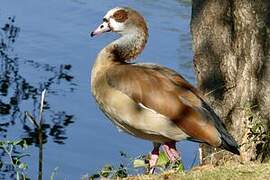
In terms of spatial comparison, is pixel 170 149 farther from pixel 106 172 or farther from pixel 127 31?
pixel 127 31

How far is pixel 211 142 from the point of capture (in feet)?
25.1

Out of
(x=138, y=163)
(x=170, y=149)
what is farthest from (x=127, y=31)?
(x=138, y=163)

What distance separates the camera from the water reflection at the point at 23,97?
11.9 metres

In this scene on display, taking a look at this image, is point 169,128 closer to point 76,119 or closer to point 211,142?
point 211,142

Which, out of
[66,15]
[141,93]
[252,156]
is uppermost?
[66,15]

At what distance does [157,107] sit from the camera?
7.87 m

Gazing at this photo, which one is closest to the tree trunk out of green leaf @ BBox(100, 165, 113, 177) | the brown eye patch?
the brown eye patch

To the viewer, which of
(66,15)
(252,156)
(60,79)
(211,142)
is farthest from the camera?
(66,15)

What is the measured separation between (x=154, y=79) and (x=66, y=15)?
7992 mm

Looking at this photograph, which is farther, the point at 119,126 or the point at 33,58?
the point at 33,58

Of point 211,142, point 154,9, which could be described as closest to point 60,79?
point 154,9

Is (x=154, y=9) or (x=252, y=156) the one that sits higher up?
(x=154, y=9)

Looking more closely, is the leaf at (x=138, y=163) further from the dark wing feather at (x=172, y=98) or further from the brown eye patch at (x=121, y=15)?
the brown eye patch at (x=121, y=15)

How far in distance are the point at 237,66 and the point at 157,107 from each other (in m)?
1.25
